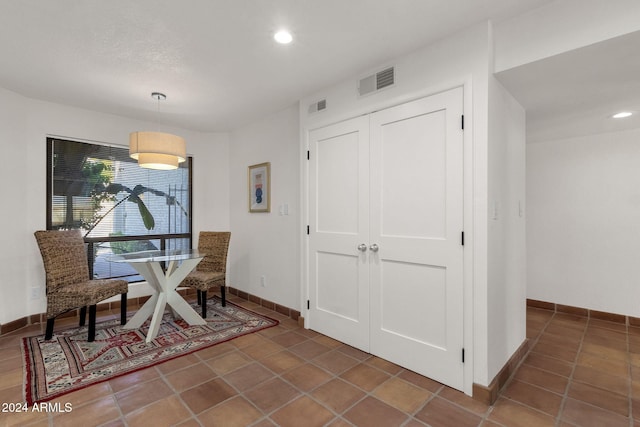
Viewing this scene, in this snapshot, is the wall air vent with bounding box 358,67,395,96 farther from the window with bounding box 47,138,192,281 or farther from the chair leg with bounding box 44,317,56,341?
the chair leg with bounding box 44,317,56,341

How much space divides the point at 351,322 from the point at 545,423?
4.69 feet

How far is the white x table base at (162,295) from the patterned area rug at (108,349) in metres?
0.09

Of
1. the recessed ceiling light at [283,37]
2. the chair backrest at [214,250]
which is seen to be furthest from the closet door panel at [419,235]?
the chair backrest at [214,250]

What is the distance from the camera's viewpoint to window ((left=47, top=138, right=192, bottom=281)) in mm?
3438

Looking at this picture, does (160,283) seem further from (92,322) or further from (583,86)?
(583,86)

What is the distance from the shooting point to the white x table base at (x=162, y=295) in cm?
296

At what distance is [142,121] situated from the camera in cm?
396

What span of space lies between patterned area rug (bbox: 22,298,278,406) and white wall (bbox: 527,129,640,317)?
3459mm

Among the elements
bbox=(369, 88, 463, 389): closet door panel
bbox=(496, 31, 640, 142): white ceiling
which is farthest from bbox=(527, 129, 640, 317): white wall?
bbox=(369, 88, 463, 389): closet door panel

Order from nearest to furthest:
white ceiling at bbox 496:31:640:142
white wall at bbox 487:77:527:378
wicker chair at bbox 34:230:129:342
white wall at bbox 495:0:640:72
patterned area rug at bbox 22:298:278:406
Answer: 1. white wall at bbox 495:0:640:72
2. white ceiling at bbox 496:31:640:142
3. white wall at bbox 487:77:527:378
4. patterned area rug at bbox 22:298:278:406
5. wicker chair at bbox 34:230:129:342

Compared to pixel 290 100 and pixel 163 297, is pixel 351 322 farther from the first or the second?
pixel 290 100

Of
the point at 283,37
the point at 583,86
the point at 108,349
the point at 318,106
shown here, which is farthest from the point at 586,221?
the point at 108,349

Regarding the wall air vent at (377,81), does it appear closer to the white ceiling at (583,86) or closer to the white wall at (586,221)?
the white ceiling at (583,86)

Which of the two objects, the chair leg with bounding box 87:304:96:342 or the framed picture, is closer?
the chair leg with bounding box 87:304:96:342
